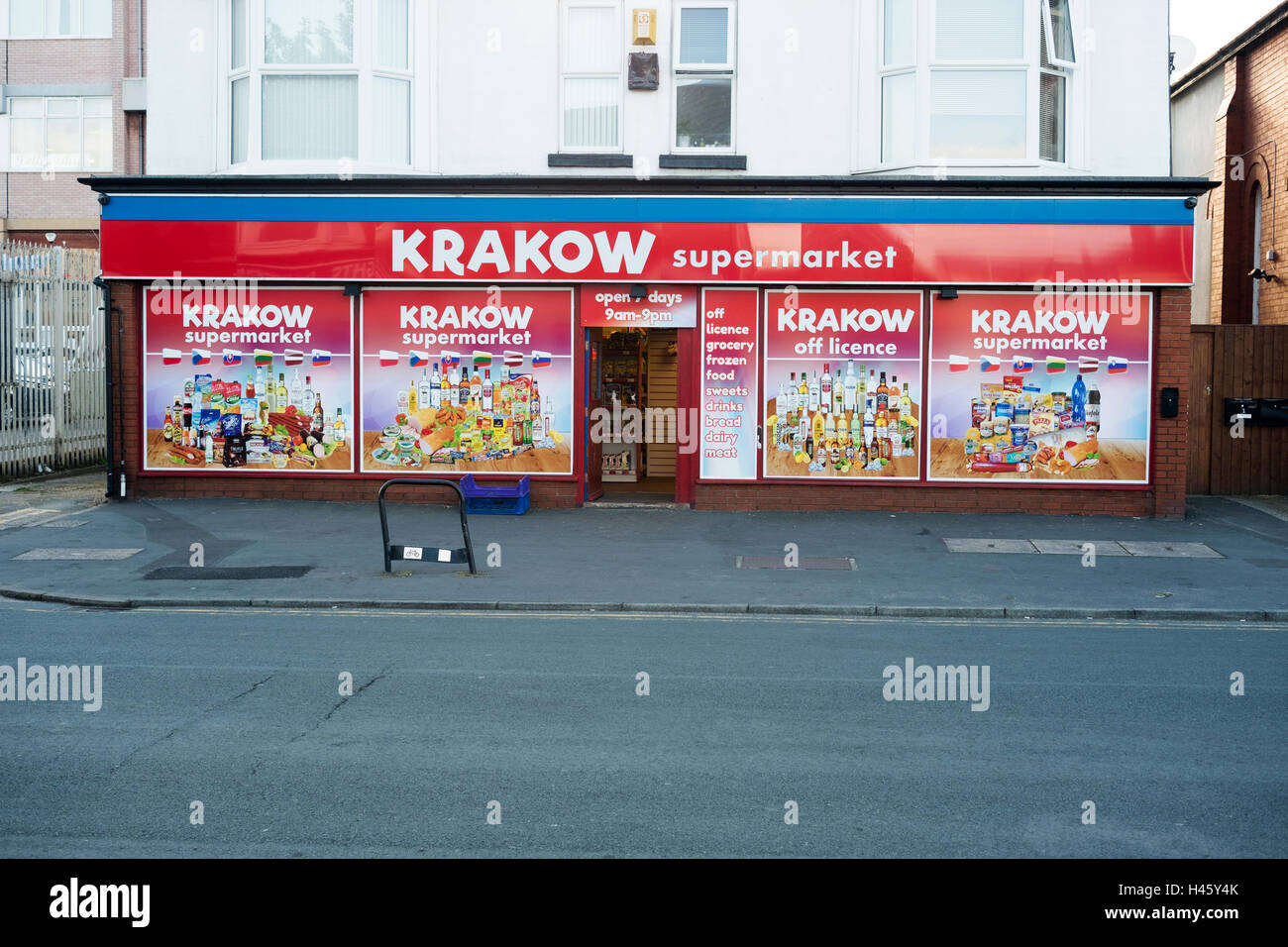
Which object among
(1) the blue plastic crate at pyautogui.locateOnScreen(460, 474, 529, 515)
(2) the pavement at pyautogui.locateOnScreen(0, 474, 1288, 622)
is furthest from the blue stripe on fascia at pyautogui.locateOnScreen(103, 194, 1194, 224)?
(2) the pavement at pyautogui.locateOnScreen(0, 474, 1288, 622)

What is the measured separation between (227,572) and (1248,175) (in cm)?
1945

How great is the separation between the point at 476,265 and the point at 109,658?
30.9ft

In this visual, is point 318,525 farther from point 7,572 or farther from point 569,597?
point 569,597

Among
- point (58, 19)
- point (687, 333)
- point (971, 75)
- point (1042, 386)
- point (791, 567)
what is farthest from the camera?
point (58, 19)

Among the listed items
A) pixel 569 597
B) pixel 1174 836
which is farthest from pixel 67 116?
pixel 1174 836

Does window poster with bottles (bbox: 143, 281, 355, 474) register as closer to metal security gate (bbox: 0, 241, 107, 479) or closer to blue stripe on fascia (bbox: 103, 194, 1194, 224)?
blue stripe on fascia (bbox: 103, 194, 1194, 224)

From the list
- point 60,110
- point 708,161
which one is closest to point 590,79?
point 708,161

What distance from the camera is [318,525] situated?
15719 millimetres

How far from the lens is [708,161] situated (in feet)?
56.2

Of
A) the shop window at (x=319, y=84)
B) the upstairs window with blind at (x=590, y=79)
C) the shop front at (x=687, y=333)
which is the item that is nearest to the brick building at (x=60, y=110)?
the shop window at (x=319, y=84)

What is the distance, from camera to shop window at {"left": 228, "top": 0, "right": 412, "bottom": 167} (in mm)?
17328

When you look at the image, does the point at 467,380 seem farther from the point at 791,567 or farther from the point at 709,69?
the point at 791,567

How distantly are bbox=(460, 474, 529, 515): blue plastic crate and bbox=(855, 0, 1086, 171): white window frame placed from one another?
6644mm

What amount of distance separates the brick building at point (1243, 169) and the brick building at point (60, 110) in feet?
104
